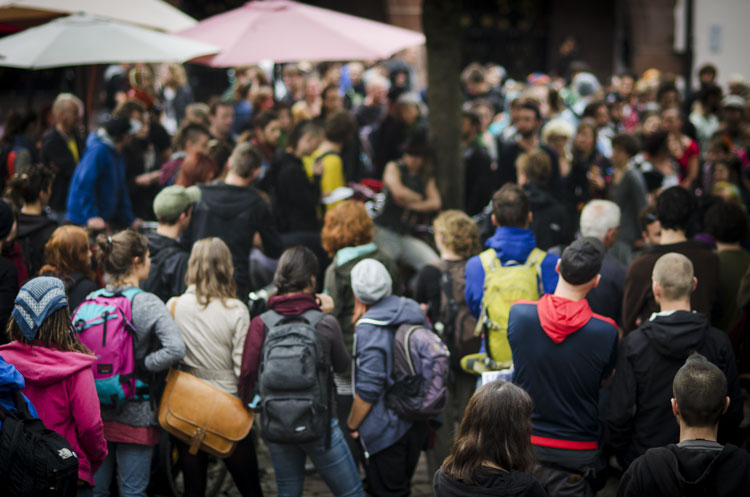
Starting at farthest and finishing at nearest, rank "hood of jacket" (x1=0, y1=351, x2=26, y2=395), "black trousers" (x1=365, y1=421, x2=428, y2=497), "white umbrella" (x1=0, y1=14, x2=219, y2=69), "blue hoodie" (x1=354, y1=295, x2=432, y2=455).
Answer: "white umbrella" (x1=0, y1=14, x2=219, y2=69)
"black trousers" (x1=365, y1=421, x2=428, y2=497)
"blue hoodie" (x1=354, y1=295, x2=432, y2=455)
"hood of jacket" (x1=0, y1=351, x2=26, y2=395)

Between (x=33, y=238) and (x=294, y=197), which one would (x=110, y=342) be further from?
(x=294, y=197)

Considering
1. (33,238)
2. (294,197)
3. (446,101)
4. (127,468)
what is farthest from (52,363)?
(446,101)

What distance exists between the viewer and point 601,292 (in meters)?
5.88

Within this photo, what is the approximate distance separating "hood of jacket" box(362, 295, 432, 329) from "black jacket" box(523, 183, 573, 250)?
2.00m

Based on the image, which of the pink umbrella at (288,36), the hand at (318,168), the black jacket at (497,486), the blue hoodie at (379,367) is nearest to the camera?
the black jacket at (497,486)

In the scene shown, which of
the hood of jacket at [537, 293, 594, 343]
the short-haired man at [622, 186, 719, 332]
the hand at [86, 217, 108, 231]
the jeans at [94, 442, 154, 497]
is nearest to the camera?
the hood of jacket at [537, 293, 594, 343]

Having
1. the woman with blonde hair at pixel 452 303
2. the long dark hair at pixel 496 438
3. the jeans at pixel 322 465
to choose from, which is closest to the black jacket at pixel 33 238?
the jeans at pixel 322 465

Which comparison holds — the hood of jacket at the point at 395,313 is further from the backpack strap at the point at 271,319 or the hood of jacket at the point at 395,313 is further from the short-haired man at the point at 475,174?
the short-haired man at the point at 475,174

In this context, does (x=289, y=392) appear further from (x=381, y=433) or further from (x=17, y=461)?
(x=17, y=461)

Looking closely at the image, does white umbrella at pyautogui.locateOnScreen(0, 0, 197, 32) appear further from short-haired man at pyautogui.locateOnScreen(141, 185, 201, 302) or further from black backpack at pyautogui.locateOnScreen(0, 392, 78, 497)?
black backpack at pyautogui.locateOnScreen(0, 392, 78, 497)

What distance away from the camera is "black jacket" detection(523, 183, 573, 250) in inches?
287

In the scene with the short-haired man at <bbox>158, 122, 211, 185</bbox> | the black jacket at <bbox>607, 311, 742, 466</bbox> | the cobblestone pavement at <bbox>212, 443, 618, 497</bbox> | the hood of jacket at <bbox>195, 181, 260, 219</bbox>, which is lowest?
the cobblestone pavement at <bbox>212, 443, 618, 497</bbox>

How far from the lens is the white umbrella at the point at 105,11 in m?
8.44

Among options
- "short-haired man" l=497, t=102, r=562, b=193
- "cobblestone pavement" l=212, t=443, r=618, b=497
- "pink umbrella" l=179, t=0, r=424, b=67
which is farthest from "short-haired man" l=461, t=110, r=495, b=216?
"cobblestone pavement" l=212, t=443, r=618, b=497
